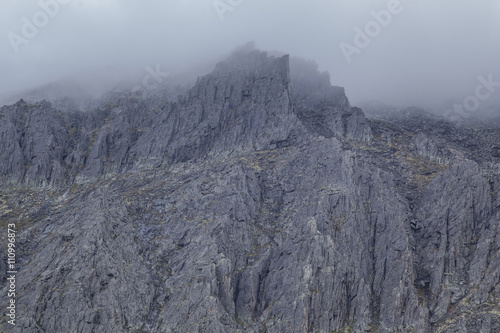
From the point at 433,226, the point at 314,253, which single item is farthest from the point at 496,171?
the point at 314,253

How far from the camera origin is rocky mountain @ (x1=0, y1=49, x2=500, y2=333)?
12900 cm

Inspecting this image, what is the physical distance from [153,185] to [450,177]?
85871mm

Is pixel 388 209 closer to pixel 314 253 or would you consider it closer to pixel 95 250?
pixel 314 253

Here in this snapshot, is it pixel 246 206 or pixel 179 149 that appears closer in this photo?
pixel 246 206

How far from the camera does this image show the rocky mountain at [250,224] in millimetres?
129000

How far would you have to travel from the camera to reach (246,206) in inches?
6033

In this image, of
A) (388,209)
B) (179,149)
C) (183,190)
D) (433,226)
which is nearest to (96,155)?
(179,149)

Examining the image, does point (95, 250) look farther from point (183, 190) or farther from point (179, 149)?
point (179, 149)

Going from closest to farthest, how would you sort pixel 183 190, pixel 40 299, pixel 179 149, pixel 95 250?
pixel 40 299, pixel 95 250, pixel 183 190, pixel 179 149

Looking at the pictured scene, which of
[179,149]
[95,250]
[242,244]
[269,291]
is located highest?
[179,149]

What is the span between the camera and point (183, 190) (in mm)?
160375

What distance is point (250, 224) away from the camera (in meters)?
150

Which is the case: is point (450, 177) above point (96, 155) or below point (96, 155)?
below

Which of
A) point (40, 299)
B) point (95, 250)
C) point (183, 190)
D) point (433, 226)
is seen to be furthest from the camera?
point (183, 190)
